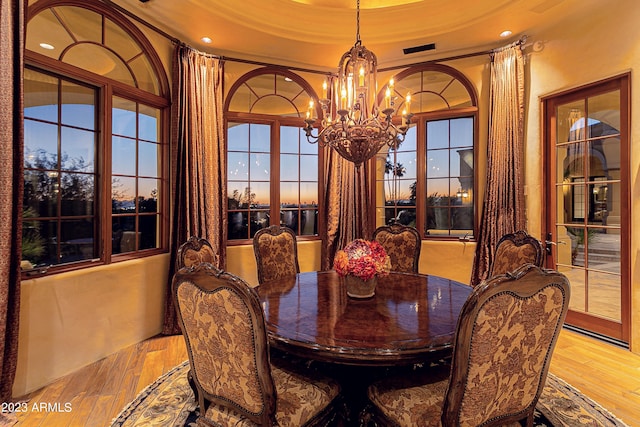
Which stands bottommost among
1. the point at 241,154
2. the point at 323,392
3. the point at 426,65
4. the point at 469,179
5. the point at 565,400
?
the point at 565,400

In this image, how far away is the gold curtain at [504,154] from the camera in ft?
12.0

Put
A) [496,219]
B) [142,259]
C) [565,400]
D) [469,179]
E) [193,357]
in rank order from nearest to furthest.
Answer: [193,357]
[565,400]
[142,259]
[496,219]
[469,179]

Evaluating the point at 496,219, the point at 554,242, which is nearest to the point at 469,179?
the point at 496,219

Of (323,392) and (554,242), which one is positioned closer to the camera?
(323,392)

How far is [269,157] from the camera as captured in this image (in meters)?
4.34

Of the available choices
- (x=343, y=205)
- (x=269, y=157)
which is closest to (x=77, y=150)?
(x=269, y=157)

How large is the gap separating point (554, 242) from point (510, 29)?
2276mm

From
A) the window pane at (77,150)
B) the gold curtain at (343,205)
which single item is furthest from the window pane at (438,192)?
the window pane at (77,150)

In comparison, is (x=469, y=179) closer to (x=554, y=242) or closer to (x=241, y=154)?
(x=554, y=242)

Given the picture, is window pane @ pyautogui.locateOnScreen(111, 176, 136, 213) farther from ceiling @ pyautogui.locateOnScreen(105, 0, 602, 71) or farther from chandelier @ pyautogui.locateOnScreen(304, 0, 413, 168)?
chandelier @ pyautogui.locateOnScreen(304, 0, 413, 168)

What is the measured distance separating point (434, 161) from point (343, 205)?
1.29 meters

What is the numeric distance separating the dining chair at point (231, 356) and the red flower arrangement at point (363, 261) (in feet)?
2.37

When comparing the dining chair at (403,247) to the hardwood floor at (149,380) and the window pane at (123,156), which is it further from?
the window pane at (123,156)

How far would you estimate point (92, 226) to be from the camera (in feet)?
9.59
